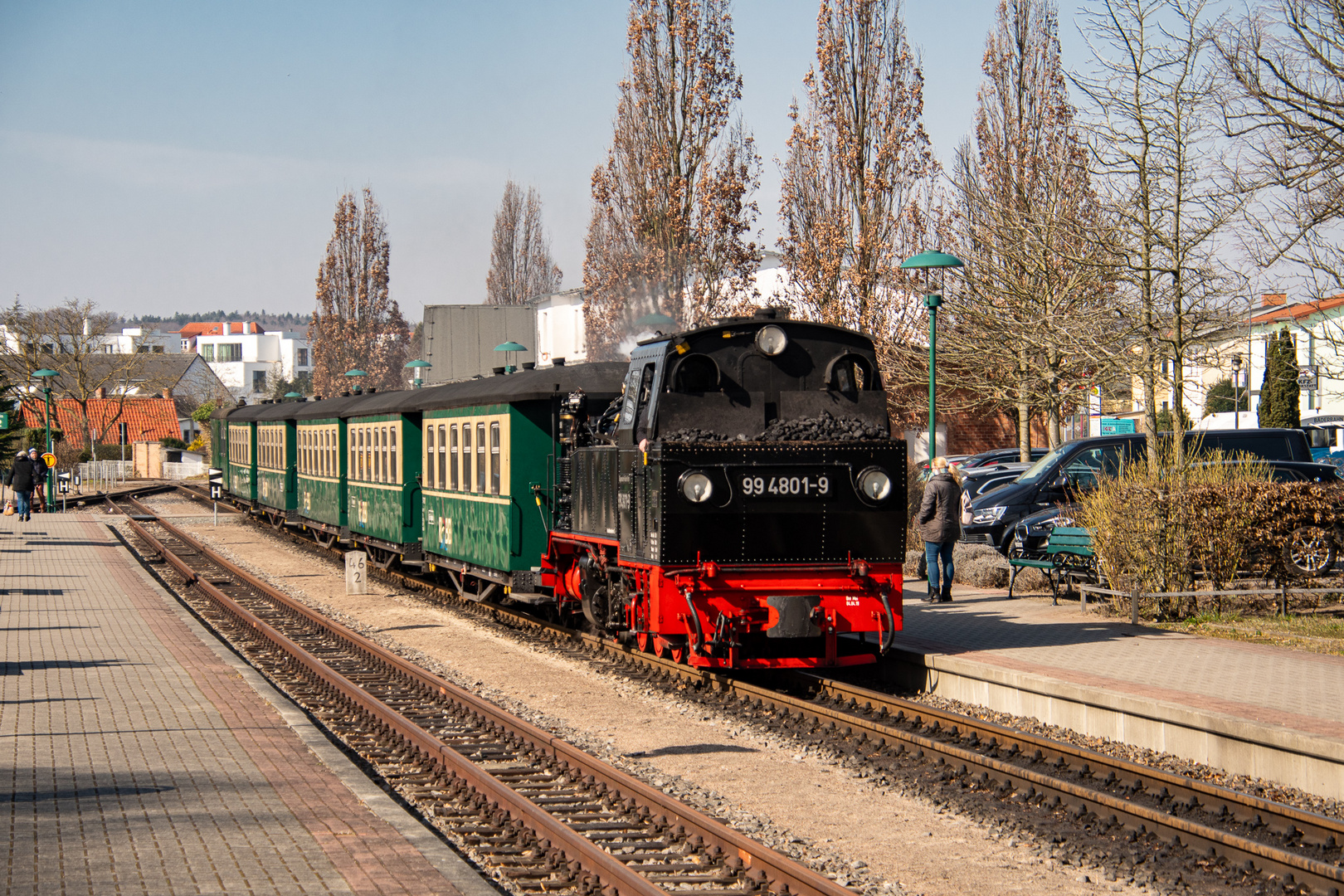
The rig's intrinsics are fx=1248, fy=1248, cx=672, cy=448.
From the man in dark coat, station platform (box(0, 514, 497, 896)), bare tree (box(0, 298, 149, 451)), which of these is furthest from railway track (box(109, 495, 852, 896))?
bare tree (box(0, 298, 149, 451))

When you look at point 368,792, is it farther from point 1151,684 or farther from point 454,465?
point 454,465

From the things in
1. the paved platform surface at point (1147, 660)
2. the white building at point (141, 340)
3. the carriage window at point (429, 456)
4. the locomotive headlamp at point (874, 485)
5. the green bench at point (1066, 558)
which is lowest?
the paved platform surface at point (1147, 660)

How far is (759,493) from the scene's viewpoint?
1041cm

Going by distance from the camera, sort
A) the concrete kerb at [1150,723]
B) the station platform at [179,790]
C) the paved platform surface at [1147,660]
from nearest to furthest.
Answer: the station platform at [179,790], the concrete kerb at [1150,723], the paved platform surface at [1147,660]

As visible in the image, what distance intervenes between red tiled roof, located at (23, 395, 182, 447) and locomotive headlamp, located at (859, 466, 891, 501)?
66227mm

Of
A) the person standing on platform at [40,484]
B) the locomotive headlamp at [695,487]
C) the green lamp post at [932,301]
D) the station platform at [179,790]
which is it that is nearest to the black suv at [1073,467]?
the green lamp post at [932,301]

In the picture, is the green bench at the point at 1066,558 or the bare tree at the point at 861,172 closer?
the green bench at the point at 1066,558

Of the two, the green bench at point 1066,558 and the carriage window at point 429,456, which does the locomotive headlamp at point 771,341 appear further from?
the carriage window at point 429,456

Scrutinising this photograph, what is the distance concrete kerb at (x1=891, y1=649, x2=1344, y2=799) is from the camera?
747 cm

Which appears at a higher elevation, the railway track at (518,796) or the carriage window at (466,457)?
the carriage window at (466,457)

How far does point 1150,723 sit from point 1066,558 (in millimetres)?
6850

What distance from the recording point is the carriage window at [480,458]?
15.8 m

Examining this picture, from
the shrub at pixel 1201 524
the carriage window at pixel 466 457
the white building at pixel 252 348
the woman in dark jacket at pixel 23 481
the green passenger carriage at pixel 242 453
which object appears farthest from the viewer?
the white building at pixel 252 348

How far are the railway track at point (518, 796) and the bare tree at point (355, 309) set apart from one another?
196 ft
